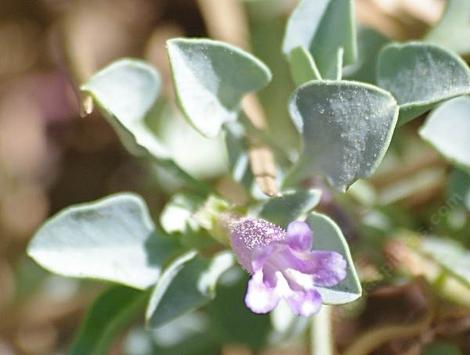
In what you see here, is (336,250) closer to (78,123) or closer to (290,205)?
(290,205)

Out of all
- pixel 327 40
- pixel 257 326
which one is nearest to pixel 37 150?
pixel 257 326

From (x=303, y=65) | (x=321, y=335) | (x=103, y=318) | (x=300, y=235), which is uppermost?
(x=303, y=65)

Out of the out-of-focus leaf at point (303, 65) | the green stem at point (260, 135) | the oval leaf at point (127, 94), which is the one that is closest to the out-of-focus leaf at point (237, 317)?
the green stem at point (260, 135)

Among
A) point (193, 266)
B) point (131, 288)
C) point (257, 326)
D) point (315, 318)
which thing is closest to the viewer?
point (193, 266)

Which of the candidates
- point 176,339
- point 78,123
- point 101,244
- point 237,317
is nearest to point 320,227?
point 101,244

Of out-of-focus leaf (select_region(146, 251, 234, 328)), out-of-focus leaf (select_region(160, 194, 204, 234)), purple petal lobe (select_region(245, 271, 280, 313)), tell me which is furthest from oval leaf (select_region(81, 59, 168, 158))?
purple petal lobe (select_region(245, 271, 280, 313))

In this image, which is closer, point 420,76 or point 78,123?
point 420,76

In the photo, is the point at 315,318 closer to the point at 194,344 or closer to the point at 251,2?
the point at 194,344
